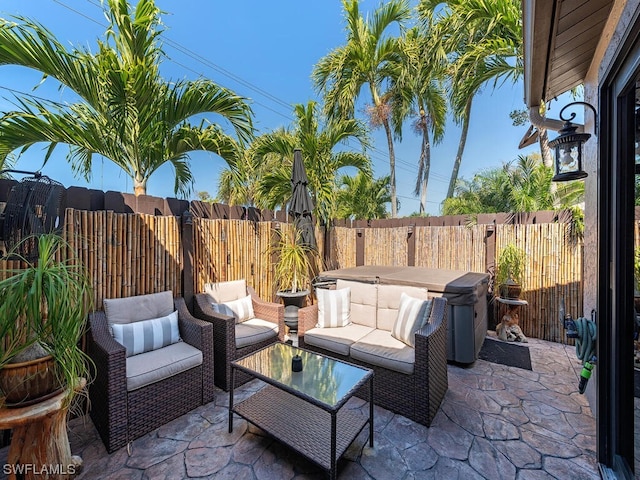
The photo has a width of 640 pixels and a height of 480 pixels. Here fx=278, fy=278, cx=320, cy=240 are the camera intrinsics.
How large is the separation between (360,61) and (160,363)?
24.8 ft

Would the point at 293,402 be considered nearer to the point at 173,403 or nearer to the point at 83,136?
the point at 173,403

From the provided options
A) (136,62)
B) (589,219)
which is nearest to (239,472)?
(589,219)

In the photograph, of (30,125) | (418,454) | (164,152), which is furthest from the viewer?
(164,152)

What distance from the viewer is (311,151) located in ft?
18.1

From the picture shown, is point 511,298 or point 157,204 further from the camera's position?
point 511,298

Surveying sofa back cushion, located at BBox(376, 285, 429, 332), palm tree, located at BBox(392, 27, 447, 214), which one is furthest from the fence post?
palm tree, located at BBox(392, 27, 447, 214)

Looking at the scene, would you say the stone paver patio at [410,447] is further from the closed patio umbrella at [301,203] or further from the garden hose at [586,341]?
the closed patio umbrella at [301,203]

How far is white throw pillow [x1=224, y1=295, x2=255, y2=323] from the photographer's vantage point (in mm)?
3607

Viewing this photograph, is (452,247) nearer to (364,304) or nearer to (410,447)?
(364,304)

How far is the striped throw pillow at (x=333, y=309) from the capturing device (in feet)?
11.0

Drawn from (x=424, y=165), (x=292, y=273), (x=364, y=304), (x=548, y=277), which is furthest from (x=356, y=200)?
(x=364, y=304)

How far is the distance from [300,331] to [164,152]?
Result: 9.61 ft

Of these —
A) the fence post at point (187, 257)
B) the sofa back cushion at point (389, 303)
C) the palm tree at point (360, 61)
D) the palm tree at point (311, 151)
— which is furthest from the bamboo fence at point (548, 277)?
the palm tree at point (360, 61)

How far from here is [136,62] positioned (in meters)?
3.17
